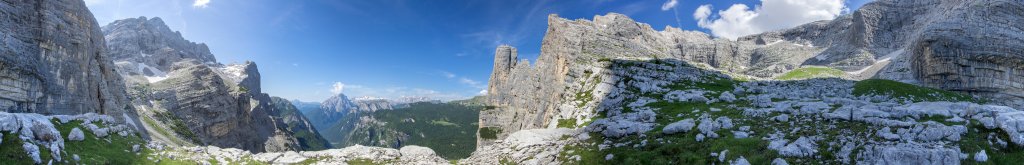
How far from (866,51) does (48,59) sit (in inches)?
5363

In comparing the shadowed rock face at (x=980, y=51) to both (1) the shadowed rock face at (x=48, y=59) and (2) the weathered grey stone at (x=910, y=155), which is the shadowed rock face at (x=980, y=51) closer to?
(2) the weathered grey stone at (x=910, y=155)

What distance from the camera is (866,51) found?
94750 mm

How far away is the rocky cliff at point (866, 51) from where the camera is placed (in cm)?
5141

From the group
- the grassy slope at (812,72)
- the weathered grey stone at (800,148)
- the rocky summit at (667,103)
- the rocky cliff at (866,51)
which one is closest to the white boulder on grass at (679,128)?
the rocky summit at (667,103)

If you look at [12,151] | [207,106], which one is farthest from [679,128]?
[207,106]

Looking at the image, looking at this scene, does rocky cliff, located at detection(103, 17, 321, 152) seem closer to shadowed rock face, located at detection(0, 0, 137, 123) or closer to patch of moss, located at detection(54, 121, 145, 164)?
shadowed rock face, located at detection(0, 0, 137, 123)

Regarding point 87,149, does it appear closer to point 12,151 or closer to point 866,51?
point 12,151

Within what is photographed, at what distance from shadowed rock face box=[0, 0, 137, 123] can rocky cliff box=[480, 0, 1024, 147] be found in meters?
48.2

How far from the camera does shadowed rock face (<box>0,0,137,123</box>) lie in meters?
36.7

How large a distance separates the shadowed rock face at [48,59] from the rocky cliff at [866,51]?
48182mm

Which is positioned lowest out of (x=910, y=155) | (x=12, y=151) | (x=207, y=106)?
(x=207, y=106)

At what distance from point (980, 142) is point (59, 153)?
119ft

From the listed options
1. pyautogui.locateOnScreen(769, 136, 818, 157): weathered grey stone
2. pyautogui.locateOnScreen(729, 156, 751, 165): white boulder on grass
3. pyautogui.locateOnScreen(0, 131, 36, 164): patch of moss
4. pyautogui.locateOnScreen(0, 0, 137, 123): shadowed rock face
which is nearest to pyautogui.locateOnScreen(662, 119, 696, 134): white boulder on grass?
pyautogui.locateOnScreen(769, 136, 818, 157): weathered grey stone

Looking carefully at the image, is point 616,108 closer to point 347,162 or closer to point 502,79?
point 347,162
